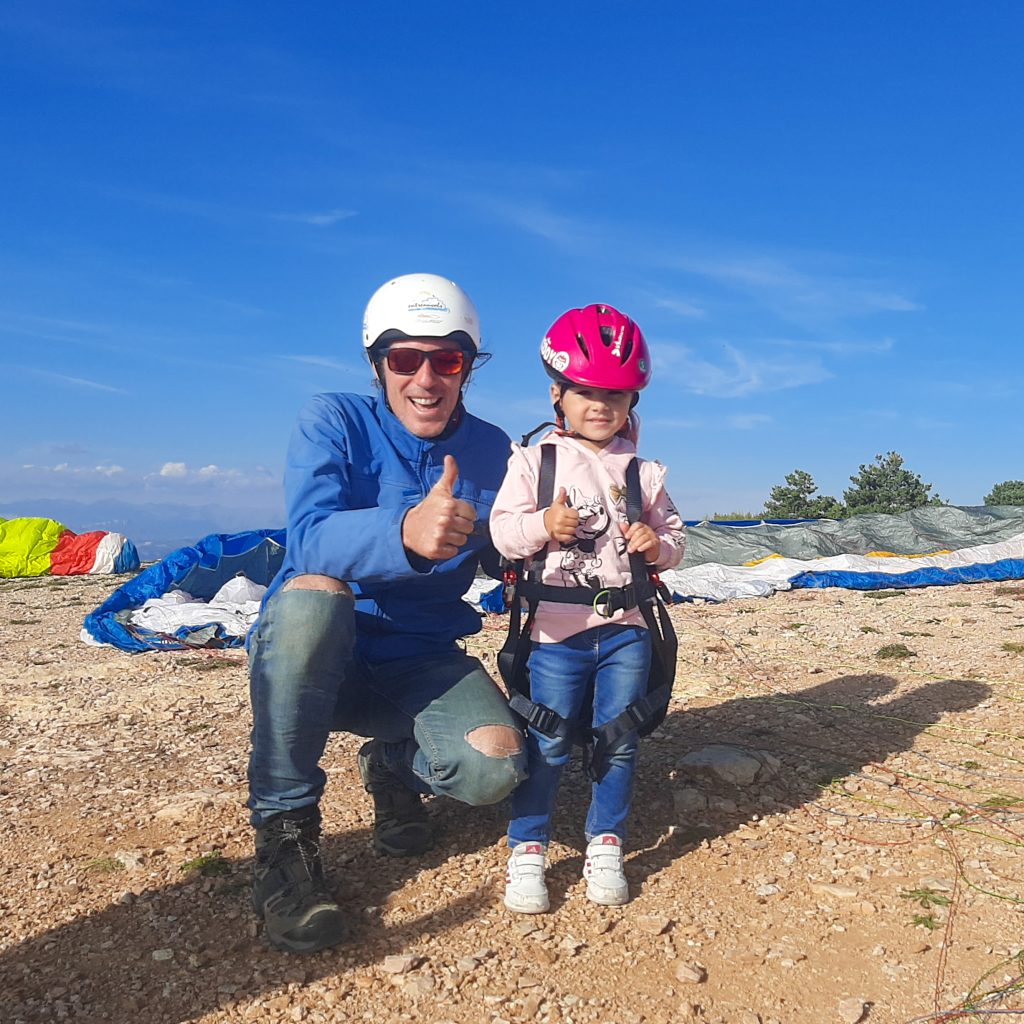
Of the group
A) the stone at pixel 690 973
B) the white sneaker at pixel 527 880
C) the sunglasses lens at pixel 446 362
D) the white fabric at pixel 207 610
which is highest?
the sunglasses lens at pixel 446 362

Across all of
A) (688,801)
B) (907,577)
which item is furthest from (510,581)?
(907,577)

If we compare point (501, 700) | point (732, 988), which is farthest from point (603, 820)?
point (732, 988)

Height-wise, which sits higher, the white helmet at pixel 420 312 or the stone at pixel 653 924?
the white helmet at pixel 420 312

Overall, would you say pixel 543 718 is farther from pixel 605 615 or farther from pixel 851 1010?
pixel 851 1010

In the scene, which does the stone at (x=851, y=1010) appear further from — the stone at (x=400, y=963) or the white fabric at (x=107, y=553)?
the white fabric at (x=107, y=553)

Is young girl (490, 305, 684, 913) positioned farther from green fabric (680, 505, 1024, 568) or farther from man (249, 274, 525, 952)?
green fabric (680, 505, 1024, 568)

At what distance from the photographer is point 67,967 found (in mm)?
2906

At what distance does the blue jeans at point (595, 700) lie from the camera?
3506 millimetres

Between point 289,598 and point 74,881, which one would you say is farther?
point 74,881

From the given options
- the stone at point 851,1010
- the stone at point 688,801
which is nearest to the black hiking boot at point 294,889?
the stone at point 851,1010

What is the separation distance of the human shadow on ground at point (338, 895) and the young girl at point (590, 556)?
32 centimetres

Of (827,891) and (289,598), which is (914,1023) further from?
(289,598)

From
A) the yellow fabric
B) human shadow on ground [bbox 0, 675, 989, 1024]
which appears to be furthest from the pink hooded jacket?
the yellow fabric

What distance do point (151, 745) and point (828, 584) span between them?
12124mm
